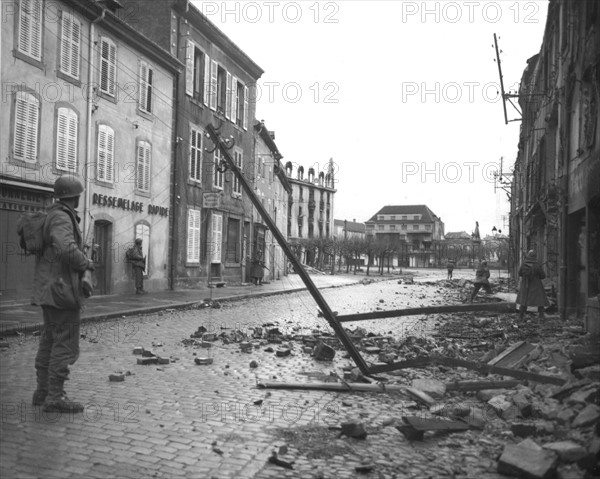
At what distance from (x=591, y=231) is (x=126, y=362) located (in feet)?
30.1

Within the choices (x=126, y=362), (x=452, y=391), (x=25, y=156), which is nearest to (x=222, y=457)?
(x=452, y=391)

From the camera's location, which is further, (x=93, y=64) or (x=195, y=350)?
(x=93, y=64)

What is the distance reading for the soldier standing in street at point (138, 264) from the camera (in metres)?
18.9

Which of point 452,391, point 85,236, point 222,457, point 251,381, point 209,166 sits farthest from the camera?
point 209,166

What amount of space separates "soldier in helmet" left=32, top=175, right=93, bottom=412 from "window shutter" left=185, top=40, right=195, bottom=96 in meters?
19.2

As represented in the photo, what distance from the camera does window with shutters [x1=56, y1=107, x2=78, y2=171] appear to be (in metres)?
15.4

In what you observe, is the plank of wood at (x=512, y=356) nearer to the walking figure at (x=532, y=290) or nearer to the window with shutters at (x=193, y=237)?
the walking figure at (x=532, y=290)

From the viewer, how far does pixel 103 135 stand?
1758 centimetres

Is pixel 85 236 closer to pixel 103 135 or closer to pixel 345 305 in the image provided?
pixel 103 135

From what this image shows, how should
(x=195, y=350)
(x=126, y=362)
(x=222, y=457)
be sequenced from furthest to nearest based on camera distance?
1. (x=195, y=350)
2. (x=126, y=362)
3. (x=222, y=457)

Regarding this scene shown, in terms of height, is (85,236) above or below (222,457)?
above

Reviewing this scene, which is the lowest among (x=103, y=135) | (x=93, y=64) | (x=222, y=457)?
(x=222, y=457)

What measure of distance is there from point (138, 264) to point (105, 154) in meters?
3.76

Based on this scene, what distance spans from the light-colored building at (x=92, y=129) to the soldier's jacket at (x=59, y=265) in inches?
385
